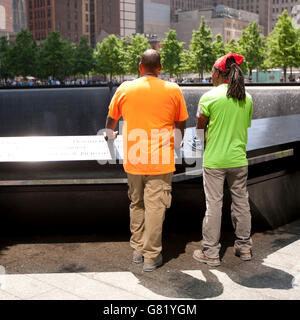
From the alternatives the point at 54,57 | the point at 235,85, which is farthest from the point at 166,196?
the point at 54,57

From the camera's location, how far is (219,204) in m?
4.14

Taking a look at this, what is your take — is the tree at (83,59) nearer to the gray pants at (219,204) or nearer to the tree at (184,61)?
the tree at (184,61)

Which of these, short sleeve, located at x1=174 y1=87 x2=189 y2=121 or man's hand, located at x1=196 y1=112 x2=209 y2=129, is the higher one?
short sleeve, located at x1=174 y1=87 x2=189 y2=121

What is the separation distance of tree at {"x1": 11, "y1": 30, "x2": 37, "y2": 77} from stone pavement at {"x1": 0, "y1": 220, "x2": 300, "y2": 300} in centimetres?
6999

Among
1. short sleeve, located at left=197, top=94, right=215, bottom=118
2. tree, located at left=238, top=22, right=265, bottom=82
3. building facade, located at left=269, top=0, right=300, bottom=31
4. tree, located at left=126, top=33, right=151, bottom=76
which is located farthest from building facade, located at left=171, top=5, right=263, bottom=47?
short sleeve, located at left=197, top=94, right=215, bottom=118

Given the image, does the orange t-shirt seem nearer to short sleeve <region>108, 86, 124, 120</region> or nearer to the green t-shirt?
short sleeve <region>108, 86, 124, 120</region>

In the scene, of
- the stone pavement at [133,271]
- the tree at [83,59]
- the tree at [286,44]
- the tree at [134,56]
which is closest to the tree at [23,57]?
the tree at [83,59]

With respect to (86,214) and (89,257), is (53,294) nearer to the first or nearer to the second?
(89,257)

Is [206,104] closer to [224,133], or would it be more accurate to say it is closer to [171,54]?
[224,133]

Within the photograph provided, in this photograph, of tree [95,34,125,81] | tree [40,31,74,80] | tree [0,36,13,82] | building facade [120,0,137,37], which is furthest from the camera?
building facade [120,0,137,37]

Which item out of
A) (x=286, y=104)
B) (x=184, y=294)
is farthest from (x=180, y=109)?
(x=286, y=104)

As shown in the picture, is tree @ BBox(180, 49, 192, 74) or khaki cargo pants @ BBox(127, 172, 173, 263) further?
tree @ BBox(180, 49, 192, 74)

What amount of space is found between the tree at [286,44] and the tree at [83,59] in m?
36.5

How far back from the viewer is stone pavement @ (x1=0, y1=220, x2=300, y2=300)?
366cm
